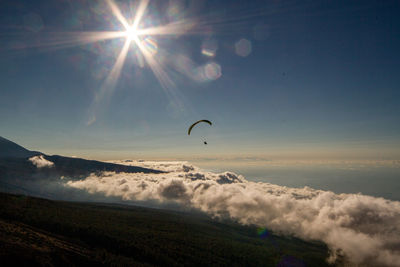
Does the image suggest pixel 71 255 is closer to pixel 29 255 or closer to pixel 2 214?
pixel 29 255

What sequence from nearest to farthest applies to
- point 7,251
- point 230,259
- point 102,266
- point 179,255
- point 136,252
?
point 7,251 < point 102,266 < point 136,252 < point 179,255 < point 230,259

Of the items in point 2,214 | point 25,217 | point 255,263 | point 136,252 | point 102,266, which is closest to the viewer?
point 102,266

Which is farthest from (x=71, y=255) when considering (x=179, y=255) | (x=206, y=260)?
(x=206, y=260)

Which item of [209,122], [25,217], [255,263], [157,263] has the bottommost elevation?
[255,263]

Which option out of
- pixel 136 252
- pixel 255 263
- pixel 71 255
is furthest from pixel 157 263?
pixel 255 263

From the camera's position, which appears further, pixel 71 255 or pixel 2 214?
pixel 2 214

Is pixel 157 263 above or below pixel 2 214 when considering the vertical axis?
below

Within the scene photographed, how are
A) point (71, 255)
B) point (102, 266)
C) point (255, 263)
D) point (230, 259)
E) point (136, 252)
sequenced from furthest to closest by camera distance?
point (255, 263) < point (230, 259) < point (136, 252) < point (102, 266) < point (71, 255)

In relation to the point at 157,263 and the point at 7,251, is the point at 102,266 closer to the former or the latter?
the point at 7,251

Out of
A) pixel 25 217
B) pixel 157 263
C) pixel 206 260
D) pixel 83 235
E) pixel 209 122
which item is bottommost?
pixel 206 260
